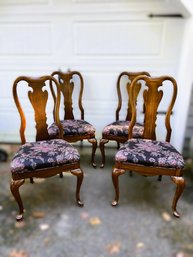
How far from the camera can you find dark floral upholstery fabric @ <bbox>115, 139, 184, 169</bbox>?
163 centimetres

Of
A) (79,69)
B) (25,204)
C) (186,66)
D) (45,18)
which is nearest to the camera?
(25,204)

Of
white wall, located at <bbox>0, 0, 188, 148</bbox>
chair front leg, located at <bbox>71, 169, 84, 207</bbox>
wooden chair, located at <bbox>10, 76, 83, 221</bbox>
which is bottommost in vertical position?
chair front leg, located at <bbox>71, 169, 84, 207</bbox>

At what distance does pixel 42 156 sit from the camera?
1640mm

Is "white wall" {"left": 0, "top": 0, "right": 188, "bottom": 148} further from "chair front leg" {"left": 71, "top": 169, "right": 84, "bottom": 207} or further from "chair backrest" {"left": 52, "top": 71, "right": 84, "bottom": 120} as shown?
"chair front leg" {"left": 71, "top": 169, "right": 84, "bottom": 207}

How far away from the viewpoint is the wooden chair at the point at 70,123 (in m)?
2.14

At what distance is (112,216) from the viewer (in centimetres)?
174

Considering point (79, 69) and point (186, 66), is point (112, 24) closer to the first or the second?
point (79, 69)

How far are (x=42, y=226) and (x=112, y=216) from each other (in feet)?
1.62

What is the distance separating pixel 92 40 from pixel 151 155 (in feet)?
4.40

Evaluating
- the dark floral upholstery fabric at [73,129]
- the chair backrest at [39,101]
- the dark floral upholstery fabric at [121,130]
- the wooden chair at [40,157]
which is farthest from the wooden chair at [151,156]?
the chair backrest at [39,101]

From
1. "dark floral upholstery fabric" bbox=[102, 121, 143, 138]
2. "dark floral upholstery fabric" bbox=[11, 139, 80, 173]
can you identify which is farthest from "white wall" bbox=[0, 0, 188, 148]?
"dark floral upholstery fabric" bbox=[11, 139, 80, 173]

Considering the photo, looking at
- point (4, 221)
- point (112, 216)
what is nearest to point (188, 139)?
point (112, 216)

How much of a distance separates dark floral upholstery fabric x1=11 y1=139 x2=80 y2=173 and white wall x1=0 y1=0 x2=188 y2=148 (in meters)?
0.98

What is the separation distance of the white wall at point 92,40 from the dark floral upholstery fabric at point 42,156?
977 millimetres
